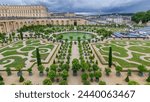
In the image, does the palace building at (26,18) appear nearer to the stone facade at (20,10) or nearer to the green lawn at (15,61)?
the stone facade at (20,10)

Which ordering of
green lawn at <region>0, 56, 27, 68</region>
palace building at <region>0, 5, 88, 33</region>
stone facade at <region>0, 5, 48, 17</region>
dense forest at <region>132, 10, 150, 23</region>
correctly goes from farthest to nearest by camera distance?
1. stone facade at <region>0, 5, 48, 17</region>
2. dense forest at <region>132, 10, 150, 23</region>
3. palace building at <region>0, 5, 88, 33</region>
4. green lawn at <region>0, 56, 27, 68</region>

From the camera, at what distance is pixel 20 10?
12156cm

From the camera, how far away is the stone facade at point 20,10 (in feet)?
387

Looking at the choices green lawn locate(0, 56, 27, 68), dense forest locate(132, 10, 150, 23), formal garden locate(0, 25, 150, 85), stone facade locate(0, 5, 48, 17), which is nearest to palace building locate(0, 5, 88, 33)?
stone facade locate(0, 5, 48, 17)

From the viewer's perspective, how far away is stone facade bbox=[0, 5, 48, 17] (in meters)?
118

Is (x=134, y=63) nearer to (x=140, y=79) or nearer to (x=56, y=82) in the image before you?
(x=140, y=79)

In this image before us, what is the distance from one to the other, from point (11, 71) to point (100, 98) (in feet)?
78.7

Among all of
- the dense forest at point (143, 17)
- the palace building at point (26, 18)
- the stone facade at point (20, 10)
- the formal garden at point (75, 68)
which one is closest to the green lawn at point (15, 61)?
the formal garden at point (75, 68)

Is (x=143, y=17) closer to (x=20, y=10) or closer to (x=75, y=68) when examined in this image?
(x=20, y=10)

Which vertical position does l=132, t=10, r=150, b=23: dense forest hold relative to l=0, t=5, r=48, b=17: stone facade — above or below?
below

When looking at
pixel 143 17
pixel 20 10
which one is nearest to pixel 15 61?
pixel 20 10

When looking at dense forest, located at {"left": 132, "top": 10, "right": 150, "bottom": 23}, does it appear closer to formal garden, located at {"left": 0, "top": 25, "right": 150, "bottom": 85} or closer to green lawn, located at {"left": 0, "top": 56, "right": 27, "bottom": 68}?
formal garden, located at {"left": 0, "top": 25, "right": 150, "bottom": 85}

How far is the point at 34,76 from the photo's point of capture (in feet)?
87.4

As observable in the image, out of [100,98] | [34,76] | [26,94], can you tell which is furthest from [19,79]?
[100,98]
